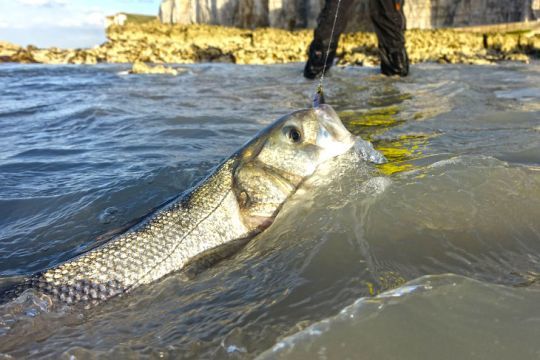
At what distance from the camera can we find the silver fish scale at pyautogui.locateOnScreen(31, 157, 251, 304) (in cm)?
212

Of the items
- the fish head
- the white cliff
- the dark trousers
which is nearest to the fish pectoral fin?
the fish head

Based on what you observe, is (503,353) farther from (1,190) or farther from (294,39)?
(294,39)

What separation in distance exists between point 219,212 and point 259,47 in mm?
27853

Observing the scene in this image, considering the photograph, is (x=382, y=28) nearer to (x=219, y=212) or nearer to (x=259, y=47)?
(x=219, y=212)

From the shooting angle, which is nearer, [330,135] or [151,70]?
[330,135]

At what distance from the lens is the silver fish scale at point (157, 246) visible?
6.96 ft

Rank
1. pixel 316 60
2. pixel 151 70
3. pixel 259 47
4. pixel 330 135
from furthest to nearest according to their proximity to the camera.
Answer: pixel 259 47
pixel 151 70
pixel 316 60
pixel 330 135

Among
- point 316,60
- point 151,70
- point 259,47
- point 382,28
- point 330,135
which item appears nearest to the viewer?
point 330,135

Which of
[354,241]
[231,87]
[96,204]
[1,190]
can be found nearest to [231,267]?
[354,241]

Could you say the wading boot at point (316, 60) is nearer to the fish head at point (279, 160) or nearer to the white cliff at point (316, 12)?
the fish head at point (279, 160)

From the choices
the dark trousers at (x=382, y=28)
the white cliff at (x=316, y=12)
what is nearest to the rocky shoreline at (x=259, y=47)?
the white cliff at (x=316, y=12)

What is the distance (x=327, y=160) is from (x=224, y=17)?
1670 inches

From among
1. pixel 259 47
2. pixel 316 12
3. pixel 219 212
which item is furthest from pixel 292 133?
pixel 316 12

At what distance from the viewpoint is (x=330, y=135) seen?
8.68 ft
